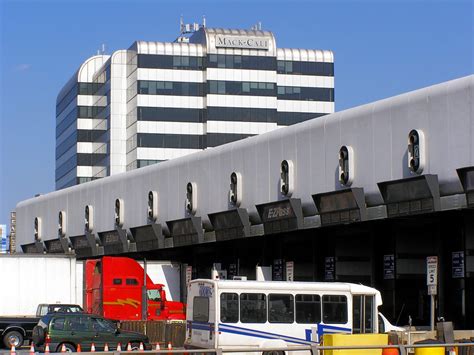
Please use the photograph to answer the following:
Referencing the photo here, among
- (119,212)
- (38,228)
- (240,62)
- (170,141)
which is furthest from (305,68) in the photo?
(119,212)

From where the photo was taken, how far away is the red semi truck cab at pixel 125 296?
162 feet

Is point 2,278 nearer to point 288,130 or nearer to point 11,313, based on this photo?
point 11,313

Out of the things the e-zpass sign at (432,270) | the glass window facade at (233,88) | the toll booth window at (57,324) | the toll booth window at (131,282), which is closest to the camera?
the e-zpass sign at (432,270)

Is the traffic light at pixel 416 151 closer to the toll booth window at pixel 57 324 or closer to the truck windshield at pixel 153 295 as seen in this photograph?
the toll booth window at pixel 57 324

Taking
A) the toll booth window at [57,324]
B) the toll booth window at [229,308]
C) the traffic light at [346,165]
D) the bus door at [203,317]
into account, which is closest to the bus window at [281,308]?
the toll booth window at [229,308]

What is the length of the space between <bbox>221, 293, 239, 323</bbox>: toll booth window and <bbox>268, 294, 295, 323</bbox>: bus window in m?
1.25

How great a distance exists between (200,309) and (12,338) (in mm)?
14167

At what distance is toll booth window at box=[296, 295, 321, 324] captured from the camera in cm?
3316

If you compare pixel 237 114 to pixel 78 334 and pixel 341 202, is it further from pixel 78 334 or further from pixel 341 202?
pixel 78 334

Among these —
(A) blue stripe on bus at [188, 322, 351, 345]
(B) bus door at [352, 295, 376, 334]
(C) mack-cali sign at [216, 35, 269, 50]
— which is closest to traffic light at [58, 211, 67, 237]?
(A) blue stripe on bus at [188, 322, 351, 345]

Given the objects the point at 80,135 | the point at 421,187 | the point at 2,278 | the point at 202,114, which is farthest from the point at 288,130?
the point at 80,135

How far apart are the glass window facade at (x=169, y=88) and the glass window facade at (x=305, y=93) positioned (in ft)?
34.6

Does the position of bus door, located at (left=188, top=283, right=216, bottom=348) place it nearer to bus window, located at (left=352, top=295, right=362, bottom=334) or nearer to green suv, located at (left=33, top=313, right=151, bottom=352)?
bus window, located at (left=352, top=295, right=362, bottom=334)

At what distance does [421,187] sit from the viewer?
131 ft
